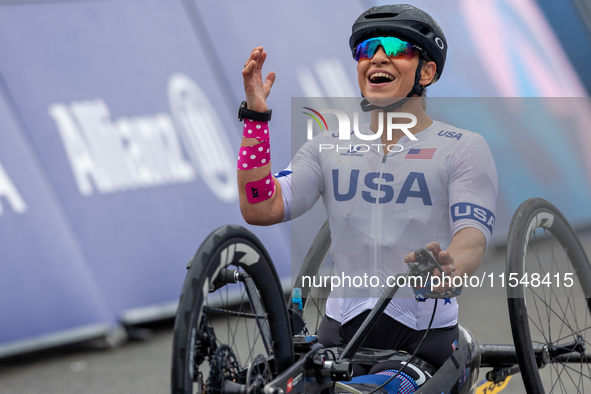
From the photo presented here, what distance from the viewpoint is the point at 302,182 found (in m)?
2.41

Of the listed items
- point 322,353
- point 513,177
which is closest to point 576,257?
point 322,353

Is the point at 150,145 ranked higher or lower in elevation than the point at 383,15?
lower

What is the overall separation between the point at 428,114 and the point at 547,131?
4231mm

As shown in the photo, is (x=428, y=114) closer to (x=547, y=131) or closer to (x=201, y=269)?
(x=201, y=269)

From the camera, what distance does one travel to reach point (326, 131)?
2525 mm

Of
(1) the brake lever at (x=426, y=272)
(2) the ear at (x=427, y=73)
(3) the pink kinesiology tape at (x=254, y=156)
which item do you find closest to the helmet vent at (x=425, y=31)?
(2) the ear at (x=427, y=73)

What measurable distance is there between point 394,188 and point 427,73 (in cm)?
41

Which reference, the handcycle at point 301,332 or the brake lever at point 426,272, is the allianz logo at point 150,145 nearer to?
the handcycle at point 301,332

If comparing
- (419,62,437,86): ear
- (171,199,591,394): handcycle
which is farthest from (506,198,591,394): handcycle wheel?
(419,62,437,86): ear

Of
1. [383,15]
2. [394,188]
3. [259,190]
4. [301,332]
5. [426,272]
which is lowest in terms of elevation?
[301,332]

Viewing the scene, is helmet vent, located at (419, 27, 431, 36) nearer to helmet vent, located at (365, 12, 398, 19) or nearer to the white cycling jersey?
helmet vent, located at (365, 12, 398, 19)

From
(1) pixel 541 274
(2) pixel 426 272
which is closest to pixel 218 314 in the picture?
(2) pixel 426 272

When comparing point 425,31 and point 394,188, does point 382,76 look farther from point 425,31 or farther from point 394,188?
point 394,188

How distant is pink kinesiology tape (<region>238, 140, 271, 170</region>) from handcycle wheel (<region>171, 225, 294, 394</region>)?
35 centimetres
